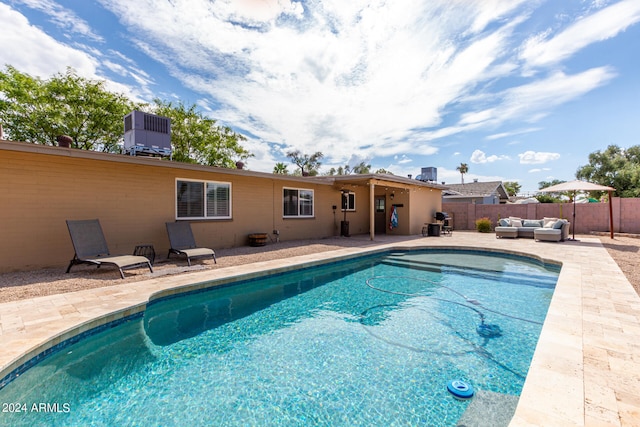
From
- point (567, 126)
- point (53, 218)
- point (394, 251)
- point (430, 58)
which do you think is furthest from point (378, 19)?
point (567, 126)

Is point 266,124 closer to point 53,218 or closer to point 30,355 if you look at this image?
point 53,218

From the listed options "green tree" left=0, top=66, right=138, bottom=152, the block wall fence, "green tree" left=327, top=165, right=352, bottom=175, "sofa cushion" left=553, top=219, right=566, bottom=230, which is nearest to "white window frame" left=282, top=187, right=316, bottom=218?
"sofa cushion" left=553, top=219, right=566, bottom=230

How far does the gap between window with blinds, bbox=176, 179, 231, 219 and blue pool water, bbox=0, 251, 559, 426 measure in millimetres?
3624

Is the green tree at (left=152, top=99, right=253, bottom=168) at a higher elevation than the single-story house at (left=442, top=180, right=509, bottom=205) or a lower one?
higher

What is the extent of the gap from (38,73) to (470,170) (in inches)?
1938

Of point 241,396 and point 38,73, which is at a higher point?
point 38,73

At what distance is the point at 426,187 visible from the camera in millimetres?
14398

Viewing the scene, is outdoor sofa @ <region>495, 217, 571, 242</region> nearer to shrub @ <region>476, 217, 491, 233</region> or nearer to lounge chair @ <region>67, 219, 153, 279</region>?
shrub @ <region>476, 217, 491, 233</region>

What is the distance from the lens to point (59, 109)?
593 inches

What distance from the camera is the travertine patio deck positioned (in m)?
1.75

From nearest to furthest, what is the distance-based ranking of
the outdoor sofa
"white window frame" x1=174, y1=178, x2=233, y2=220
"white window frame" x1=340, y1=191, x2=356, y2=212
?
"white window frame" x1=174, y1=178, x2=233, y2=220 < the outdoor sofa < "white window frame" x1=340, y1=191, x2=356, y2=212

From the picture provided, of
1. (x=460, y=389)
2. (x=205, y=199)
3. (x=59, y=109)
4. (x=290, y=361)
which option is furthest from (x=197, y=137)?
(x=460, y=389)

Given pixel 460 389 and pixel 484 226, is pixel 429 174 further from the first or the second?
pixel 460 389

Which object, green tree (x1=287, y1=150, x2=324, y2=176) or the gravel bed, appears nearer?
the gravel bed
